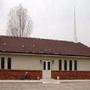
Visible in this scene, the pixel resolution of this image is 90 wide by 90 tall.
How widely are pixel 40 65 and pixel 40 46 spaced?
3718 mm

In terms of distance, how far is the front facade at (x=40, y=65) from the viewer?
→ 37562 mm

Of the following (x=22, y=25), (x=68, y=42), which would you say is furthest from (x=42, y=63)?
(x=22, y=25)

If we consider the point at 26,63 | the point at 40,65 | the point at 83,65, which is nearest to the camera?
the point at 26,63

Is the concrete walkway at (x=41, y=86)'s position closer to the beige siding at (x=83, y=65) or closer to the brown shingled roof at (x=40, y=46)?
the brown shingled roof at (x=40, y=46)

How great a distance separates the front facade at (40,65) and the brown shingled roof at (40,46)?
10.7 inches

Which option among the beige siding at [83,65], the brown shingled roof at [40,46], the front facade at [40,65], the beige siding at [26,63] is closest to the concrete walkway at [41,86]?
the front facade at [40,65]

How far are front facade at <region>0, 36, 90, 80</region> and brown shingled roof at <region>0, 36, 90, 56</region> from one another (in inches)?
10.7

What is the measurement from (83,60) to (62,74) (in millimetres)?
3989

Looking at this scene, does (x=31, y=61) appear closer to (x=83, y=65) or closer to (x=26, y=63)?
(x=26, y=63)

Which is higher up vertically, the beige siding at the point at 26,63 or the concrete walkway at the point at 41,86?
the beige siding at the point at 26,63

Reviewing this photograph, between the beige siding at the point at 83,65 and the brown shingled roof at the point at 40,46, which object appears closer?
the brown shingled roof at the point at 40,46

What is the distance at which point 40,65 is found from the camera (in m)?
39.7

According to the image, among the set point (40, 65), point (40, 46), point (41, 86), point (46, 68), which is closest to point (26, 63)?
point (40, 65)

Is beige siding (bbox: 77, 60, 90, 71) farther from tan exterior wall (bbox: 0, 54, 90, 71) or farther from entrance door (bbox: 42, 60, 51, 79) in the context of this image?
entrance door (bbox: 42, 60, 51, 79)
